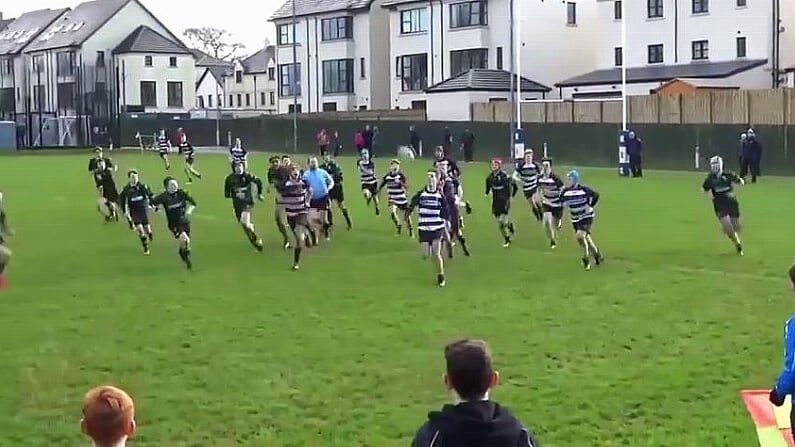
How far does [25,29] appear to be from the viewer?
114125 mm

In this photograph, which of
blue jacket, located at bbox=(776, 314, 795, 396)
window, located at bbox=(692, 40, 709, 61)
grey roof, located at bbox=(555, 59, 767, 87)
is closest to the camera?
Answer: blue jacket, located at bbox=(776, 314, 795, 396)

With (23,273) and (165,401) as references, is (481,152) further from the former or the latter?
(165,401)

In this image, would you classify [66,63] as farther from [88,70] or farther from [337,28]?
[337,28]

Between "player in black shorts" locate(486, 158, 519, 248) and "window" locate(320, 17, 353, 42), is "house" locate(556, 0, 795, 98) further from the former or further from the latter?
"player in black shorts" locate(486, 158, 519, 248)

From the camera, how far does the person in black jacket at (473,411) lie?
4.94m

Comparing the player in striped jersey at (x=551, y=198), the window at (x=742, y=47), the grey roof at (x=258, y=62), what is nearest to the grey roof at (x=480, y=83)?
the window at (x=742, y=47)

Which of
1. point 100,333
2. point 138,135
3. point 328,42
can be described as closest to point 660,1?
point 328,42

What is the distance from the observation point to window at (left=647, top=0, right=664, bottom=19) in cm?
6669

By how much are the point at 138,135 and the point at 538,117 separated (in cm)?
3159

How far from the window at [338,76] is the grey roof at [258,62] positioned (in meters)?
44.2

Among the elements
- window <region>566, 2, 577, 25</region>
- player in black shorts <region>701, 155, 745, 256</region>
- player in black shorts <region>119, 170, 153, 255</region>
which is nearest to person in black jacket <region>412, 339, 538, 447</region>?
player in black shorts <region>701, 155, 745, 256</region>

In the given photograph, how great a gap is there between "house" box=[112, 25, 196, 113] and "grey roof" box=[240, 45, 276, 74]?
1089 inches

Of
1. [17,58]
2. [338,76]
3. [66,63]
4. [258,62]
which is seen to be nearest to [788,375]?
[338,76]

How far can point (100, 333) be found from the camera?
52.4 feet
